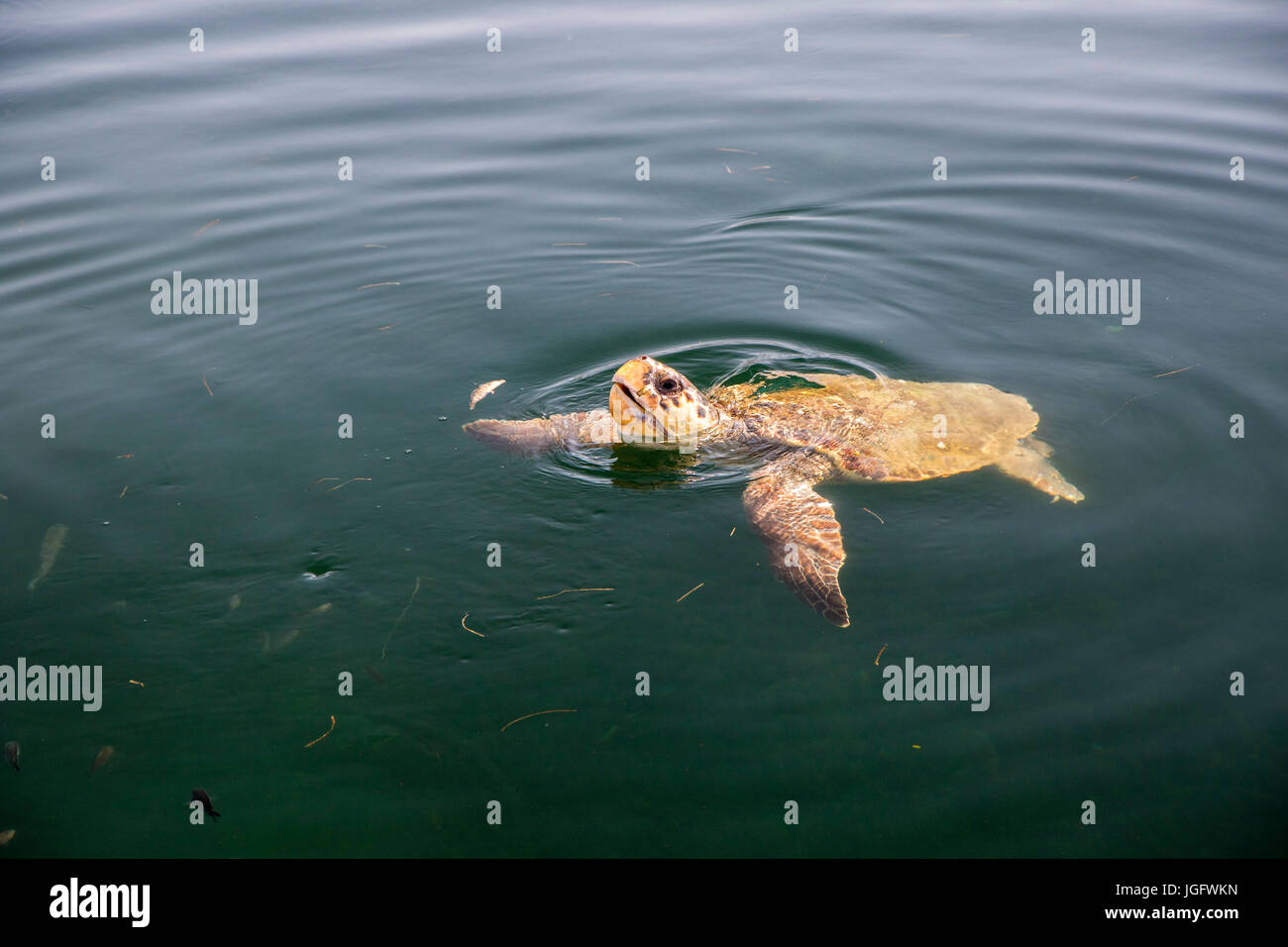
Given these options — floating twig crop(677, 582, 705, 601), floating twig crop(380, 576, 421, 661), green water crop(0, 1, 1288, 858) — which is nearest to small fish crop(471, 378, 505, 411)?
green water crop(0, 1, 1288, 858)

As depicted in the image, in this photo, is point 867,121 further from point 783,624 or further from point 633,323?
point 783,624

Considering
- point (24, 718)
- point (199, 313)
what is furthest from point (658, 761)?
point (199, 313)

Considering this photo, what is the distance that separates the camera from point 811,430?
6117mm

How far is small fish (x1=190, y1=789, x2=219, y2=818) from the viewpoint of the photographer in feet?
12.5

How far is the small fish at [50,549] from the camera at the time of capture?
4.99m

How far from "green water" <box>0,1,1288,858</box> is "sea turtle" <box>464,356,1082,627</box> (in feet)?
0.60

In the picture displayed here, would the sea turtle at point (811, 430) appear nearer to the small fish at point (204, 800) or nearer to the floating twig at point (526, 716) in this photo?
the floating twig at point (526, 716)

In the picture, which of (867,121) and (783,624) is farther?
(867,121)

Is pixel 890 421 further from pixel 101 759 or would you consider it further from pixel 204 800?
pixel 101 759

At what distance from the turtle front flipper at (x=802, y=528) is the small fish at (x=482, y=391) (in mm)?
2138

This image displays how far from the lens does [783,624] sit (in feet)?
15.3

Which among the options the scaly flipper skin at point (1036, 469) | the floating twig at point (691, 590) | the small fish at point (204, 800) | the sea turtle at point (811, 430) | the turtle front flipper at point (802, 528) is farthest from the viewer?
the sea turtle at point (811, 430)

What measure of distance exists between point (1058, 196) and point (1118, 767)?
7.35m

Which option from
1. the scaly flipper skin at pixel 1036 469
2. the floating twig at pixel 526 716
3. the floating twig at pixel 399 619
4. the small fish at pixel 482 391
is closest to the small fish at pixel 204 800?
the floating twig at pixel 399 619
